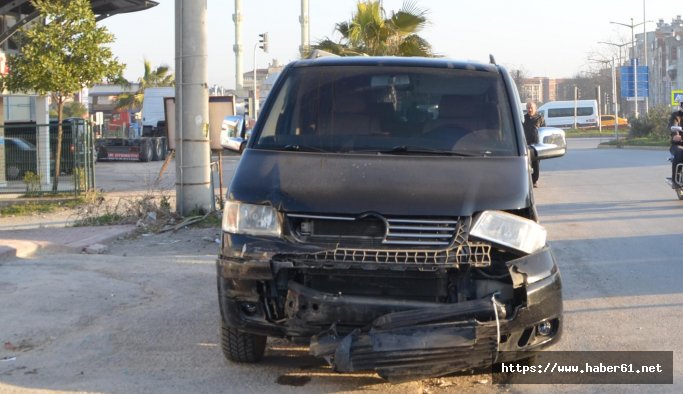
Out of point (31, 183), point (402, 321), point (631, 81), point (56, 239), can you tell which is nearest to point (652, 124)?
point (631, 81)

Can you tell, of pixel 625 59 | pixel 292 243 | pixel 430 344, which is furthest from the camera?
pixel 625 59

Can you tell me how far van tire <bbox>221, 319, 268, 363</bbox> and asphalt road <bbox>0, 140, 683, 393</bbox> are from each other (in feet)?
0.29

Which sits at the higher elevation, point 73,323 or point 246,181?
point 246,181

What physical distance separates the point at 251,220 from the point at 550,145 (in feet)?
9.04

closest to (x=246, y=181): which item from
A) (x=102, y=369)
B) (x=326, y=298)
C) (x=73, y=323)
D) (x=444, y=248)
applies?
(x=326, y=298)

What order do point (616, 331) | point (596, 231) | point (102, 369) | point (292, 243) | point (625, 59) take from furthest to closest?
point (625, 59), point (596, 231), point (616, 331), point (102, 369), point (292, 243)

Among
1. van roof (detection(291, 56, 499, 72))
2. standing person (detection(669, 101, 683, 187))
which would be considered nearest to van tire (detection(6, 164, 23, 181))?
standing person (detection(669, 101, 683, 187))

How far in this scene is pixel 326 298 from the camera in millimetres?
4797

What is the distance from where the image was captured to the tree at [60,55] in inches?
713

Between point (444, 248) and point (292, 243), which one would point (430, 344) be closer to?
point (444, 248)

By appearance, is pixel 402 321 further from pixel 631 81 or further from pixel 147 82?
pixel 147 82

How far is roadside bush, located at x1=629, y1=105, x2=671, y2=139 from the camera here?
4284cm

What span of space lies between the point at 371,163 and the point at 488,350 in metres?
1.35

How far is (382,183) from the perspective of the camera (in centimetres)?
510
